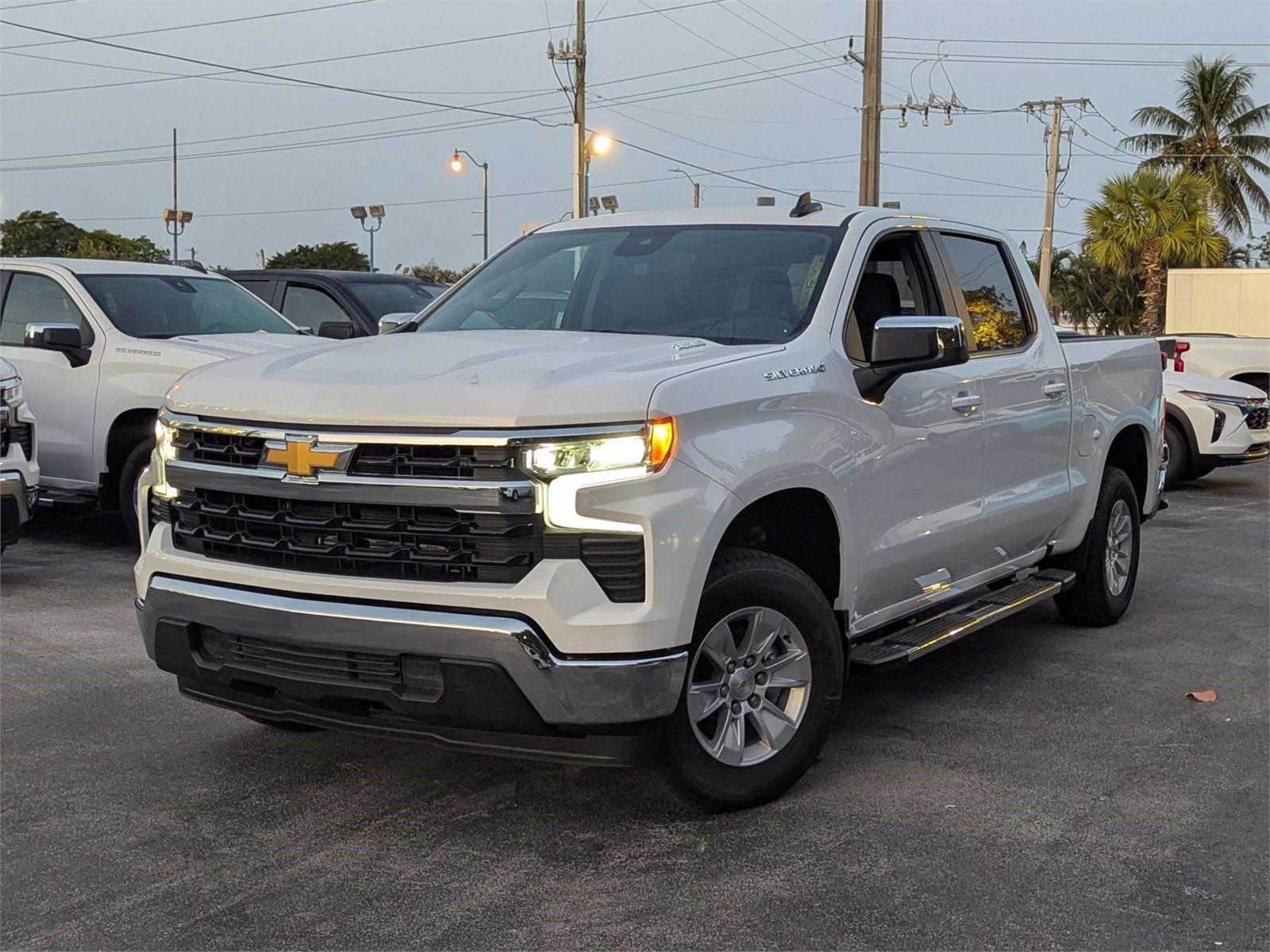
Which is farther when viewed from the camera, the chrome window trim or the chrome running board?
the chrome running board

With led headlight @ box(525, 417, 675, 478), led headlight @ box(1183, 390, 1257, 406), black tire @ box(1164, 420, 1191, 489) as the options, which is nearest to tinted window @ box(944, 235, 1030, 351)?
led headlight @ box(525, 417, 675, 478)

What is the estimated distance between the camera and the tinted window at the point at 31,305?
9.66m

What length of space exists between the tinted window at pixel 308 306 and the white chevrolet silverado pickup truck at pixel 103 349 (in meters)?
2.27

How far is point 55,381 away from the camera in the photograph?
9.34 meters

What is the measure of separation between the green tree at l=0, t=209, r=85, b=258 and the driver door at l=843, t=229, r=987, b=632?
225 feet

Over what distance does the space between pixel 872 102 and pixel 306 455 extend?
21.0m

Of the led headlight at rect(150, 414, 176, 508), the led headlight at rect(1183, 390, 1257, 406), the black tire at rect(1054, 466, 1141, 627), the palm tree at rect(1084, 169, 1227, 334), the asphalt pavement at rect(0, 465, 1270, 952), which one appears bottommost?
the asphalt pavement at rect(0, 465, 1270, 952)

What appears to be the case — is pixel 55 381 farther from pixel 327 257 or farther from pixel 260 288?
pixel 327 257

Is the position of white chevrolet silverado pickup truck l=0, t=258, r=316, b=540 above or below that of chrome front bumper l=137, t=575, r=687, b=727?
above

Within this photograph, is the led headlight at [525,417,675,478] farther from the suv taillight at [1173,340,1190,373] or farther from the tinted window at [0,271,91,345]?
the suv taillight at [1173,340,1190,373]

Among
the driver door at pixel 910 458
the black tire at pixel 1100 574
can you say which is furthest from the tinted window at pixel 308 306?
the driver door at pixel 910 458

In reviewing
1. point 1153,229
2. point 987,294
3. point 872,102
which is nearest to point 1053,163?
point 1153,229

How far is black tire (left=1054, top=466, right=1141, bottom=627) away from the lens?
23.8 feet

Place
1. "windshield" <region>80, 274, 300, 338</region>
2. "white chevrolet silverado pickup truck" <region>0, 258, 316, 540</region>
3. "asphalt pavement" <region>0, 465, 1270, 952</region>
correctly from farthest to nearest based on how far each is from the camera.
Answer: "windshield" <region>80, 274, 300, 338</region> < "white chevrolet silverado pickup truck" <region>0, 258, 316, 540</region> < "asphalt pavement" <region>0, 465, 1270, 952</region>
